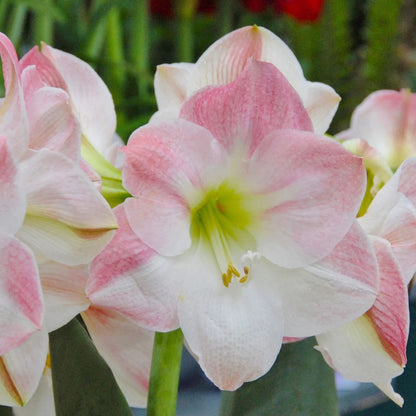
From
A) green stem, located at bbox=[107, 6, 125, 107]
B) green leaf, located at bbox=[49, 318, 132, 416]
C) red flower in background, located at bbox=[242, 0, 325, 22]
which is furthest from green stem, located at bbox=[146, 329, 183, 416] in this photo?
red flower in background, located at bbox=[242, 0, 325, 22]

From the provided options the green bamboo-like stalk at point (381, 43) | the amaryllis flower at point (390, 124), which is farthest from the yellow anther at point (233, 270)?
the green bamboo-like stalk at point (381, 43)

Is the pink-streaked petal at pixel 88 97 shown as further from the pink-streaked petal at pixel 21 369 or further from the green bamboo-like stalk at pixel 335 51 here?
the green bamboo-like stalk at pixel 335 51

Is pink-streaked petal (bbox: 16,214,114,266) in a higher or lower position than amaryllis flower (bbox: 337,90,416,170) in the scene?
higher

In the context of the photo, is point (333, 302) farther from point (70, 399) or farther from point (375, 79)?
point (375, 79)

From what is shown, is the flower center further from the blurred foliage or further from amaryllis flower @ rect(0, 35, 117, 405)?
the blurred foliage

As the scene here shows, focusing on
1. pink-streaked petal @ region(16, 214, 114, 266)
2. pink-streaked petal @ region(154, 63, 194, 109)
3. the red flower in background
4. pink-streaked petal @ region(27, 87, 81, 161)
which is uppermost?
pink-streaked petal @ region(27, 87, 81, 161)

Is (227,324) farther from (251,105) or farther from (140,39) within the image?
(140,39)

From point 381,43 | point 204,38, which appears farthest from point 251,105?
point 204,38
